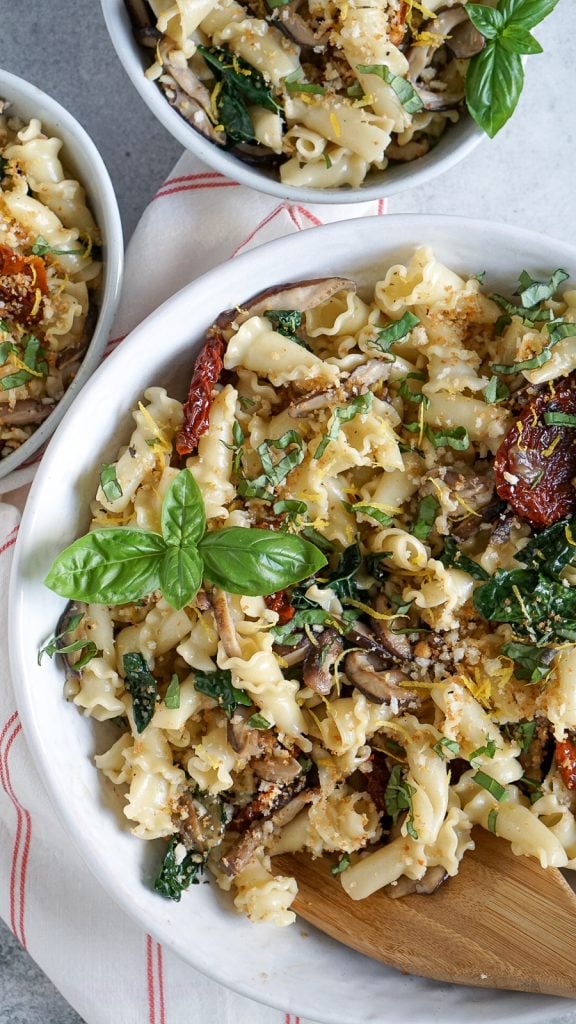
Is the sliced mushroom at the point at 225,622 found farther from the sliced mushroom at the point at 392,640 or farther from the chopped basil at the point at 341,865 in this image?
the chopped basil at the point at 341,865

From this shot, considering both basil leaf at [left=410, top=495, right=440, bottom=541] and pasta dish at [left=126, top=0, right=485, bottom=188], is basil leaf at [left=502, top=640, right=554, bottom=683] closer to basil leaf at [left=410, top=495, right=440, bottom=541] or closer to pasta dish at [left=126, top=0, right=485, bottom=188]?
basil leaf at [left=410, top=495, right=440, bottom=541]

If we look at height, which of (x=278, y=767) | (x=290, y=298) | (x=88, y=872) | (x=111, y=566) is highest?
(x=290, y=298)

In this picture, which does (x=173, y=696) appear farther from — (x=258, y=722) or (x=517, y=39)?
(x=517, y=39)

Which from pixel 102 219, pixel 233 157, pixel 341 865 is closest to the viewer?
pixel 341 865

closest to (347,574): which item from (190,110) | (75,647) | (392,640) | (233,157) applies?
(392,640)

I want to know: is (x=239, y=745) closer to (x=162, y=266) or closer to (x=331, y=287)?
(x=331, y=287)

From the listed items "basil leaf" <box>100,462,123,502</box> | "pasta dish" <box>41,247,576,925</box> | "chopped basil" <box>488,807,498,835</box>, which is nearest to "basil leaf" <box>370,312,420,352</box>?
"pasta dish" <box>41,247,576,925</box>
